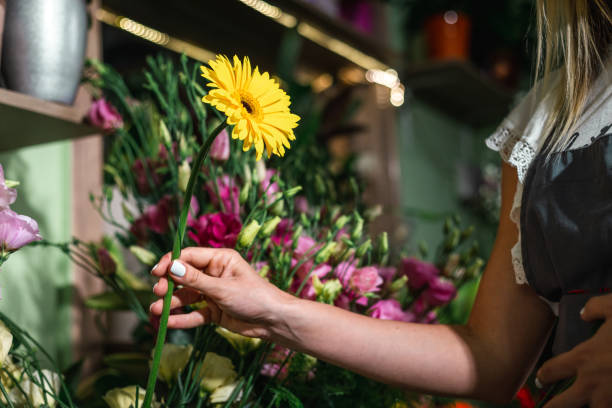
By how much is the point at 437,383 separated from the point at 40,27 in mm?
570

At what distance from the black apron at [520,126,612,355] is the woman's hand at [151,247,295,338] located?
0.26 metres

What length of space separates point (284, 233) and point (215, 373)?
17 centimetres

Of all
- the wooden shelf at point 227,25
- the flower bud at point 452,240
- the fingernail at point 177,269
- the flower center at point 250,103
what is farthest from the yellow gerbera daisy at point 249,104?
the wooden shelf at point 227,25

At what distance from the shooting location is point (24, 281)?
78 centimetres

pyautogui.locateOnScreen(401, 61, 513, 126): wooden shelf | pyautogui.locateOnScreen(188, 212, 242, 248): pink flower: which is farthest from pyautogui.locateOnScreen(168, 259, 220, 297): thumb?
pyautogui.locateOnScreen(401, 61, 513, 126): wooden shelf

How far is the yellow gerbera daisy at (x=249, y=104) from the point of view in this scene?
375 millimetres

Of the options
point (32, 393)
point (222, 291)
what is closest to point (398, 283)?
point (222, 291)

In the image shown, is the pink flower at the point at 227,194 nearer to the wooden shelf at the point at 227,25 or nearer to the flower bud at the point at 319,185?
the flower bud at the point at 319,185

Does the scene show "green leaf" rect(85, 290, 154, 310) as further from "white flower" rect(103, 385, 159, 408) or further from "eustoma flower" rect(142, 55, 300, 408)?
"eustoma flower" rect(142, 55, 300, 408)

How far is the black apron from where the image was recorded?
519mm

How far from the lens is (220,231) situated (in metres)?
0.56

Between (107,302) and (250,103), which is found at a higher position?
(250,103)

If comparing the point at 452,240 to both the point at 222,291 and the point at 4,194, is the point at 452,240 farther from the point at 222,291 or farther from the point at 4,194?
the point at 4,194

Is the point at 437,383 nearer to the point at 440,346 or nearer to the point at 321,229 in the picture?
the point at 440,346
